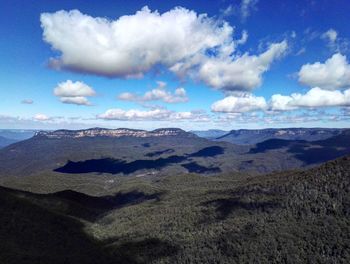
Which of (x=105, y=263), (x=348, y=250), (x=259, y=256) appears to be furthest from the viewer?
(x=105, y=263)

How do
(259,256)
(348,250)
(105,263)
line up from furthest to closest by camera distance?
(105,263) → (259,256) → (348,250)

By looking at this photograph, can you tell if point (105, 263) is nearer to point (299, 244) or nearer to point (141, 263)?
point (141, 263)

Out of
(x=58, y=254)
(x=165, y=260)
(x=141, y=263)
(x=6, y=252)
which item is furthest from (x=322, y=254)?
(x=6, y=252)

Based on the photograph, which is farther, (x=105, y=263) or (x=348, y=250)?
(x=105, y=263)

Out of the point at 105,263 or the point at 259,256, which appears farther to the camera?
the point at 105,263

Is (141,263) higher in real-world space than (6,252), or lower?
lower

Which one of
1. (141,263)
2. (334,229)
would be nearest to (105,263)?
(141,263)

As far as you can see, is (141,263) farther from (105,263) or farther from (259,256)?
(259,256)

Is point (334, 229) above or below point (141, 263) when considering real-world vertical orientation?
above
